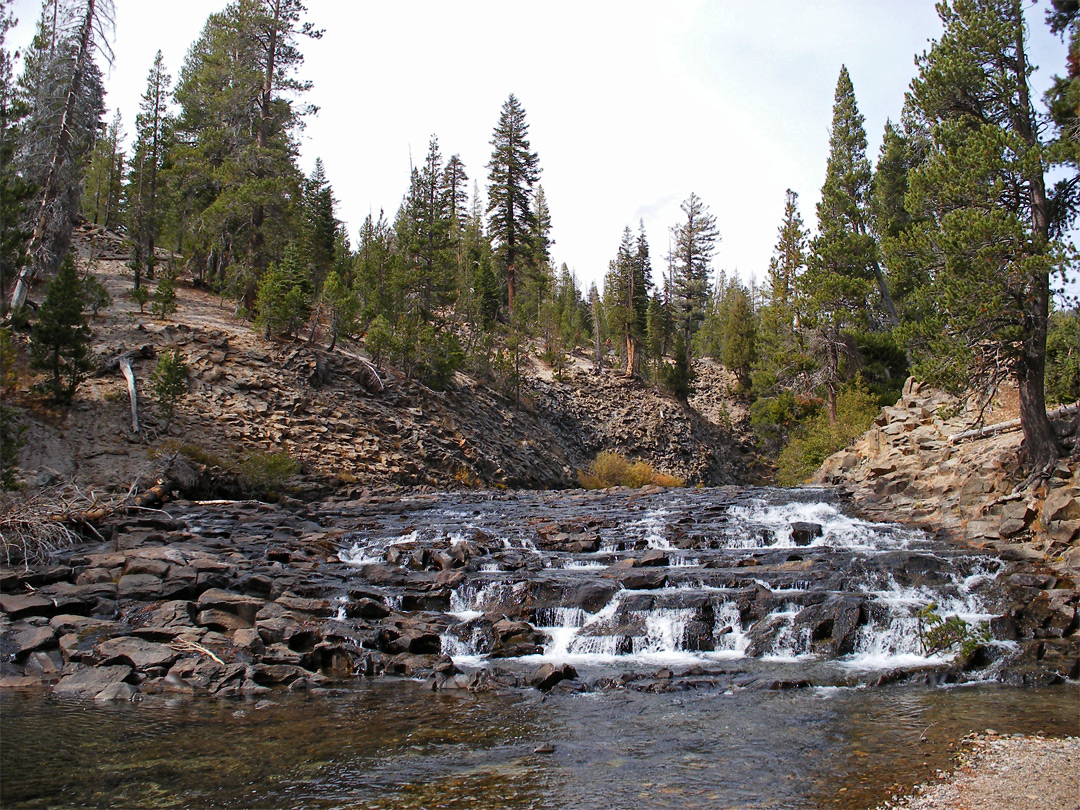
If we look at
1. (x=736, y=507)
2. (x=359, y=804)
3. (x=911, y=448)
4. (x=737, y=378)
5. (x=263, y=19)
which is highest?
(x=263, y=19)

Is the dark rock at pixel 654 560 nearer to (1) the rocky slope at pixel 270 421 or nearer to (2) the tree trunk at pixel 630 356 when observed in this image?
(1) the rocky slope at pixel 270 421

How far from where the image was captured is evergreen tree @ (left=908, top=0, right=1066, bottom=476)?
17.1 metres

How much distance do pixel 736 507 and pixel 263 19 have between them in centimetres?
3328

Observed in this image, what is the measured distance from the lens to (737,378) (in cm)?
6294

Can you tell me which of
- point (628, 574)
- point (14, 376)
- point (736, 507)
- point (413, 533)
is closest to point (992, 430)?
point (736, 507)

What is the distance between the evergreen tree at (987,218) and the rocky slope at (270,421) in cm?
2200

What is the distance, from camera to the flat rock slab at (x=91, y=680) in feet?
31.5

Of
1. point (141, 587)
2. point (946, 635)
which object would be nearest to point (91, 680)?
point (141, 587)

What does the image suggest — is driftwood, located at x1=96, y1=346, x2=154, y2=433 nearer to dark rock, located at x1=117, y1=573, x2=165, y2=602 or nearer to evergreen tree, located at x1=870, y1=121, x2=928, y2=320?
dark rock, located at x1=117, y1=573, x2=165, y2=602

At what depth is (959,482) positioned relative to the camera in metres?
20.0

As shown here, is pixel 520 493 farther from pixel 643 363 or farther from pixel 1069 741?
pixel 643 363

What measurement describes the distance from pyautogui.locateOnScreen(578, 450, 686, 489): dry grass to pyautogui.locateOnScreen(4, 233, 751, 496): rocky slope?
1.18 metres

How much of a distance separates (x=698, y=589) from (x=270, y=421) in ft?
70.0

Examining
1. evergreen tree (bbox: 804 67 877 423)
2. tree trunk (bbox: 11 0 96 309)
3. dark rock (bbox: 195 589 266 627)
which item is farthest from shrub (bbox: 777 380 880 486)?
tree trunk (bbox: 11 0 96 309)
